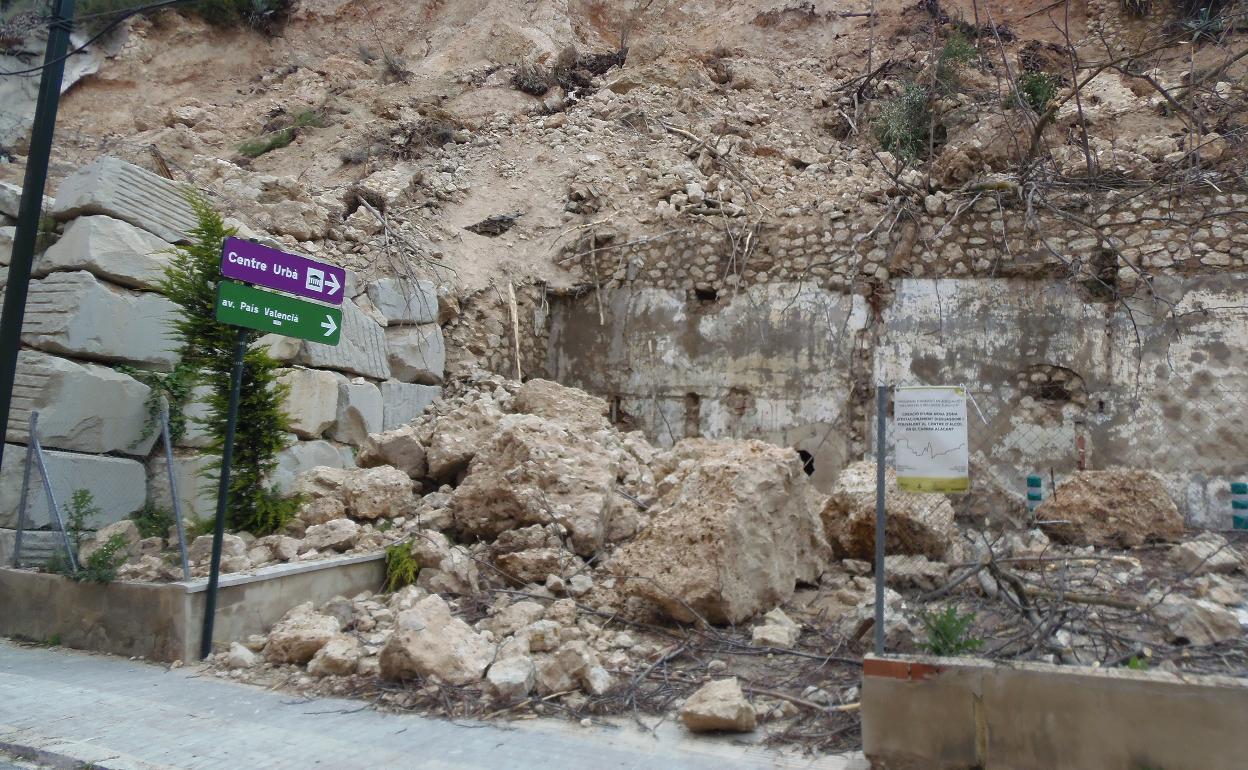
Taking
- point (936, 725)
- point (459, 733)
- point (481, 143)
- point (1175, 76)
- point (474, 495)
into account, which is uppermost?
point (1175, 76)

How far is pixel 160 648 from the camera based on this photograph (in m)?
5.52

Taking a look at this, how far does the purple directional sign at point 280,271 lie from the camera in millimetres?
5379

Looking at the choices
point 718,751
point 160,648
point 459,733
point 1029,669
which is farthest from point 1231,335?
point 160,648

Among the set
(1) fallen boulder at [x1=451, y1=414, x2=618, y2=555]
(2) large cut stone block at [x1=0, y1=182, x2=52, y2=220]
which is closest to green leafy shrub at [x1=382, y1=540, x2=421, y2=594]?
(1) fallen boulder at [x1=451, y1=414, x2=618, y2=555]

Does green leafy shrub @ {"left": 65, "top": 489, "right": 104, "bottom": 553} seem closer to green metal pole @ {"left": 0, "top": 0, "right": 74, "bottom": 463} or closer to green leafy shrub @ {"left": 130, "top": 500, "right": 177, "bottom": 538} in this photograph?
green leafy shrub @ {"left": 130, "top": 500, "right": 177, "bottom": 538}

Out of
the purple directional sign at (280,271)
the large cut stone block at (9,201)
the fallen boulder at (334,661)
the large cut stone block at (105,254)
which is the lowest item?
the fallen boulder at (334,661)

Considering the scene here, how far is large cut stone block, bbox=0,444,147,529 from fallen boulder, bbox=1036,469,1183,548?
803cm

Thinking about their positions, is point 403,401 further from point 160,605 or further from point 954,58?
point 954,58

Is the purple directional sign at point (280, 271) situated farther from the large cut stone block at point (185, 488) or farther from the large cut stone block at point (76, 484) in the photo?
the large cut stone block at point (76, 484)

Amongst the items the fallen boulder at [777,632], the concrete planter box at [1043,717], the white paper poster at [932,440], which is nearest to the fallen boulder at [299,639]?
the fallen boulder at [777,632]

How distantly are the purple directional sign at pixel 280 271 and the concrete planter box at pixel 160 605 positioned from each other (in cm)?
202

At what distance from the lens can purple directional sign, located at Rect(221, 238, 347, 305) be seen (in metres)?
5.38

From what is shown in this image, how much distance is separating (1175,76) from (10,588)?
19.4 metres

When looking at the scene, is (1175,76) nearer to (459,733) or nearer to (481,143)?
(481,143)
